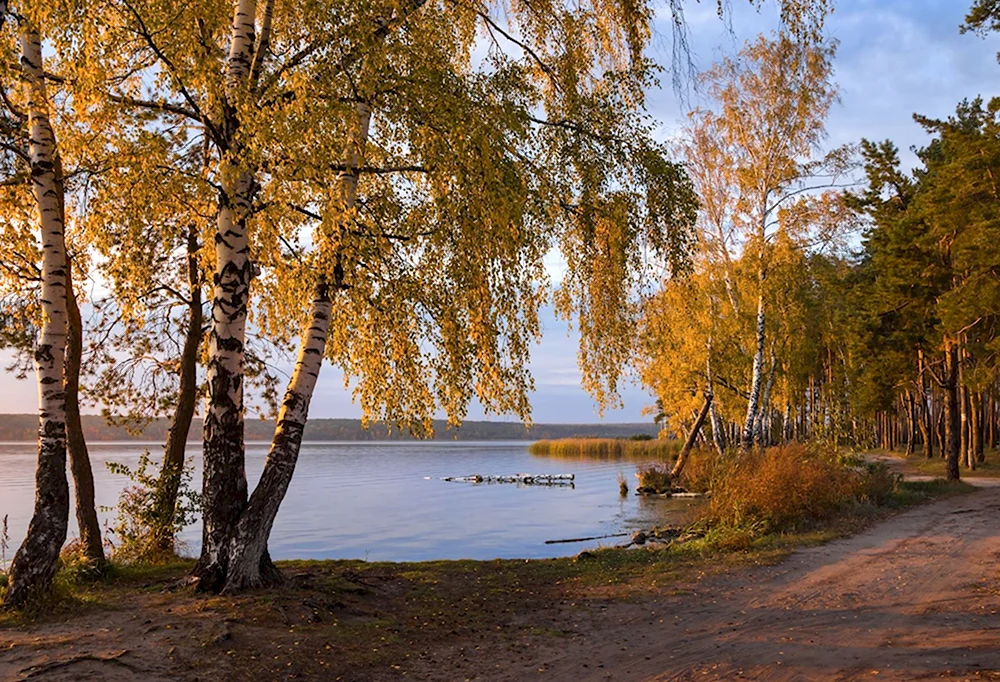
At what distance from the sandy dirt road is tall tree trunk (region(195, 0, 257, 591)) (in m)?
3.77

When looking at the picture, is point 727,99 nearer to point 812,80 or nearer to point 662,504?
point 812,80

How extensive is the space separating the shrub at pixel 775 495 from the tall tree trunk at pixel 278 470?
937 centimetres

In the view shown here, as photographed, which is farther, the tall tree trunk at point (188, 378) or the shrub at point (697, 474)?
the shrub at point (697, 474)

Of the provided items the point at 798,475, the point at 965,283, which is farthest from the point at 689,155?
the point at 798,475

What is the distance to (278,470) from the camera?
8.84 metres

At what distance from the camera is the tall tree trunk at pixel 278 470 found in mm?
8383

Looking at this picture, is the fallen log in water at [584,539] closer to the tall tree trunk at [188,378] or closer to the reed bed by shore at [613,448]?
the tall tree trunk at [188,378]

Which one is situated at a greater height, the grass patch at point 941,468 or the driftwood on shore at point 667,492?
the grass patch at point 941,468

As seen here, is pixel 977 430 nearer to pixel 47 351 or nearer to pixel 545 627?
pixel 545 627

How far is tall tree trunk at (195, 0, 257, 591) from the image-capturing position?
8.40 m

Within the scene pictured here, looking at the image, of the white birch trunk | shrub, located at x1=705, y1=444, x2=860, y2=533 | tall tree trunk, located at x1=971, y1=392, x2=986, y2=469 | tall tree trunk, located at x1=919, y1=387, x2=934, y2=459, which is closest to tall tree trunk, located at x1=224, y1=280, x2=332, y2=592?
the white birch trunk

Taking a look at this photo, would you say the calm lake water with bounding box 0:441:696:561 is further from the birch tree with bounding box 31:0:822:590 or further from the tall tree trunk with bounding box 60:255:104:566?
the birch tree with bounding box 31:0:822:590

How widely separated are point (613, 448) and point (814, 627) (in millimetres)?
53094

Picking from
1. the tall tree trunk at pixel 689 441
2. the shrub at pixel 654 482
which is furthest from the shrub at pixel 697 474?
the shrub at pixel 654 482
